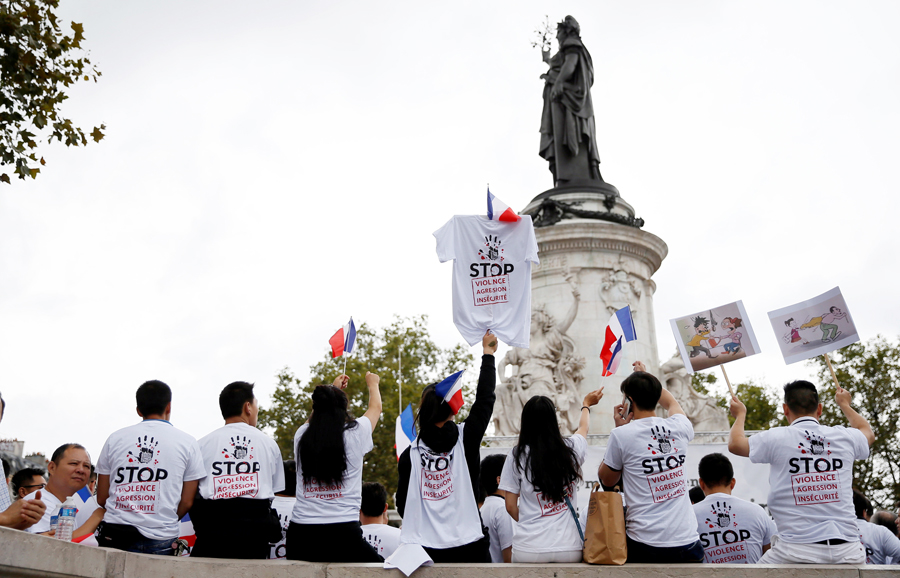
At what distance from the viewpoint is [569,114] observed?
784 inches

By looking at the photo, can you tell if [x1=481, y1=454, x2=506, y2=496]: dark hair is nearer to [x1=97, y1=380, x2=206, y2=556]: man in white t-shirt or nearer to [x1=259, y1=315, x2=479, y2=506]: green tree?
[x1=97, y1=380, x2=206, y2=556]: man in white t-shirt

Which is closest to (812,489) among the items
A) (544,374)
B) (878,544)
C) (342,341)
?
(878,544)

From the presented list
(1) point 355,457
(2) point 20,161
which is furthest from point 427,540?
(2) point 20,161

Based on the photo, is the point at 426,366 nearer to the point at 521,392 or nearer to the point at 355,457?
the point at 521,392

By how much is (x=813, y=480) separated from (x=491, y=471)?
248cm

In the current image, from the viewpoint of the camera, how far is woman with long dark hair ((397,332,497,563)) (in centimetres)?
565

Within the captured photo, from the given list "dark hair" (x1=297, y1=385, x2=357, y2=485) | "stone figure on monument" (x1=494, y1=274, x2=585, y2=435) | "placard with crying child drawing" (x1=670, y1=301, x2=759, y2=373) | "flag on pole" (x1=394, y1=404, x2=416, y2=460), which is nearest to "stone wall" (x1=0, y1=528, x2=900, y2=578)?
"dark hair" (x1=297, y1=385, x2=357, y2=485)

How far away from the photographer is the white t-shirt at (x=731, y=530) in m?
6.26

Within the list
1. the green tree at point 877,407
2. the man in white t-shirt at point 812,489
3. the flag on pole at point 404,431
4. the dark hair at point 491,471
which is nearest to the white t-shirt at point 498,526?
the dark hair at point 491,471

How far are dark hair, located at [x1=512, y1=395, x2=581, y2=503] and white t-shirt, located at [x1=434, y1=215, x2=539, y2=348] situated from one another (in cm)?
247

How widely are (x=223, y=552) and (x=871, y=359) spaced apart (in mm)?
33228

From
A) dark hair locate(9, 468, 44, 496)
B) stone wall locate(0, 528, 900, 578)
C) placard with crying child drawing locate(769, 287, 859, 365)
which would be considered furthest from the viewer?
placard with crying child drawing locate(769, 287, 859, 365)

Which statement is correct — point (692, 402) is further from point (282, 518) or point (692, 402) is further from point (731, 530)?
point (282, 518)

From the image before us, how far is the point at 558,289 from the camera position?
682 inches
